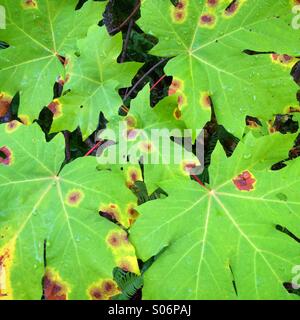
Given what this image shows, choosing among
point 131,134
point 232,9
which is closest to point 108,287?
point 131,134

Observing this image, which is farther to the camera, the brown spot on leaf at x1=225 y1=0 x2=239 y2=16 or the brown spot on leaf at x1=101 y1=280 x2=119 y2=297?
the brown spot on leaf at x1=225 y1=0 x2=239 y2=16

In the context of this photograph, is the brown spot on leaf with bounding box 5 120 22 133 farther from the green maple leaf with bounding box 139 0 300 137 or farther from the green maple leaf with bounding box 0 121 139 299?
the green maple leaf with bounding box 139 0 300 137

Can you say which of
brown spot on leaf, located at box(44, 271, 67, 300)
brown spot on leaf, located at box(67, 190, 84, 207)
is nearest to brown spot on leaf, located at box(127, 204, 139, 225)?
brown spot on leaf, located at box(67, 190, 84, 207)

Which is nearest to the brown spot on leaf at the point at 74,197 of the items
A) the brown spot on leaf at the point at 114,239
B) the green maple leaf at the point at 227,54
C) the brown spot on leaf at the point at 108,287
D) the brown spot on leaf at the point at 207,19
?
the brown spot on leaf at the point at 114,239

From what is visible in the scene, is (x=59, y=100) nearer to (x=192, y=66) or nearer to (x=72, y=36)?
(x=72, y=36)

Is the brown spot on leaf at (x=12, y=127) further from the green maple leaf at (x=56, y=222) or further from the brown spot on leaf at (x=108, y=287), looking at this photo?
the brown spot on leaf at (x=108, y=287)

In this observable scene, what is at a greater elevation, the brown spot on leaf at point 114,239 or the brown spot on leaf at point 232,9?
the brown spot on leaf at point 232,9
